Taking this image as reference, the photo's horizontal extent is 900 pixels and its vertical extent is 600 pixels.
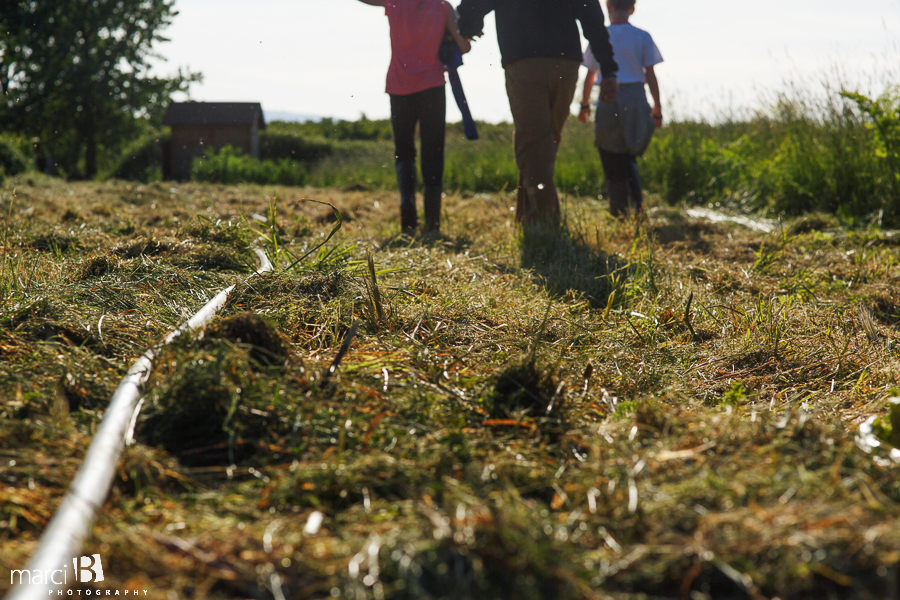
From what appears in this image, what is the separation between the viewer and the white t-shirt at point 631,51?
15.7 feet

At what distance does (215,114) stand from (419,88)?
17.1 m

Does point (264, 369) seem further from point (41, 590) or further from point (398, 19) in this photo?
point (398, 19)

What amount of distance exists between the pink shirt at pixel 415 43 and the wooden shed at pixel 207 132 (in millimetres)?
14891

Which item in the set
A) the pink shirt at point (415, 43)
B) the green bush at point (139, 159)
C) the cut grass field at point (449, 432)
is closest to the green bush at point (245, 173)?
the pink shirt at point (415, 43)

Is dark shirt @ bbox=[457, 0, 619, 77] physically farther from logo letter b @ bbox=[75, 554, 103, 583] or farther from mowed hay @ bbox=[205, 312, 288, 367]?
logo letter b @ bbox=[75, 554, 103, 583]

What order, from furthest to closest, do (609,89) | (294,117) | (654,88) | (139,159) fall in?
1. (139,159)
2. (294,117)
3. (654,88)
4. (609,89)

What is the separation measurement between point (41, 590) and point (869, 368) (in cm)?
232

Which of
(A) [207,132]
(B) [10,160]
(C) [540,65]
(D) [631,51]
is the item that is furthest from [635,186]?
(A) [207,132]

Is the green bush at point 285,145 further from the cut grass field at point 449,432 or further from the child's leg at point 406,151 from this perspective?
the cut grass field at point 449,432

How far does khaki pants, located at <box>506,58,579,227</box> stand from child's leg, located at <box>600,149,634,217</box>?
36.9 inches

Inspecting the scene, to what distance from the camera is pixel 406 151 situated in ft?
15.3

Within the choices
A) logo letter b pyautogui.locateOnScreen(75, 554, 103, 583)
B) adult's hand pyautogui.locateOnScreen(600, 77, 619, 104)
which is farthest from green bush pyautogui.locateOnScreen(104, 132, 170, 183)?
logo letter b pyautogui.locateOnScreen(75, 554, 103, 583)

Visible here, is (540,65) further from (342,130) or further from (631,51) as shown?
(342,130)

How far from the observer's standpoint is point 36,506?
111 centimetres
